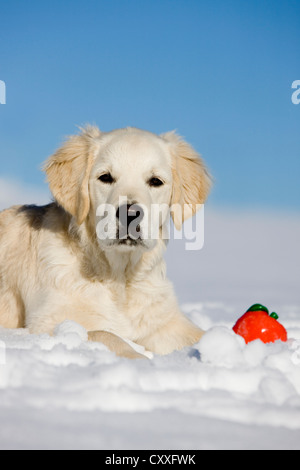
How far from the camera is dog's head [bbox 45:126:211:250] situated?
479 centimetres

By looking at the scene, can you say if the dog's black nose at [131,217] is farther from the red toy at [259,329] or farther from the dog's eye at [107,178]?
the red toy at [259,329]

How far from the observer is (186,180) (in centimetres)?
573

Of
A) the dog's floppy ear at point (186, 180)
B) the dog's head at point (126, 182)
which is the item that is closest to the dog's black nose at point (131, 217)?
the dog's head at point (126, 182)

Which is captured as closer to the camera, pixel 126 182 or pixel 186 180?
pixel 126 182

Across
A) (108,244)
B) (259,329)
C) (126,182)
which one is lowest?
(259,329)

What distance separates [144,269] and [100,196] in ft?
2.85

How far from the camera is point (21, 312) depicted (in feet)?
19.0

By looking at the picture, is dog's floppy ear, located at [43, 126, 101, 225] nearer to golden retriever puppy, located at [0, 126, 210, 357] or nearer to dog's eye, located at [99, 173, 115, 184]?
golden retriever puppy, located at [0, 126, 210, 357]

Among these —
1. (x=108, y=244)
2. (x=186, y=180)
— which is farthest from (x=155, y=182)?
(x=108, y=244)

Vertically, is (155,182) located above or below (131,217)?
above

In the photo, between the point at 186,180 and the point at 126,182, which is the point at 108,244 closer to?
the point at 126,182

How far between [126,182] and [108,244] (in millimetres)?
545

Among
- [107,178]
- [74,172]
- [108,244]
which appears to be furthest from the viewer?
[74,172]
